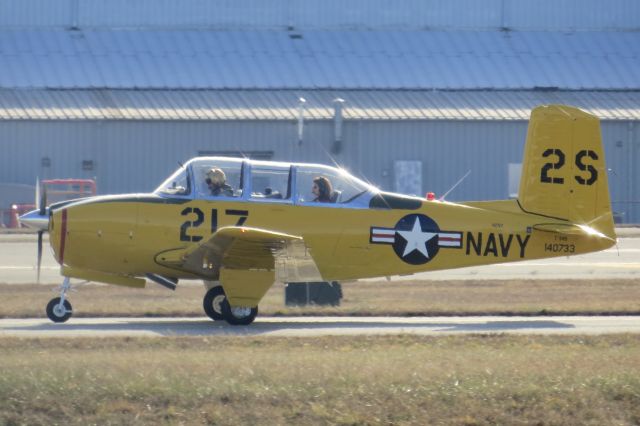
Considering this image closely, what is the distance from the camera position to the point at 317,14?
43.7 m

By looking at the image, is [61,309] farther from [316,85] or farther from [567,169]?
[316,85]

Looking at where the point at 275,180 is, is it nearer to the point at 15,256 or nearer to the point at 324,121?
the point at 15,256

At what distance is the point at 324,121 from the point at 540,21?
1148 centimetres

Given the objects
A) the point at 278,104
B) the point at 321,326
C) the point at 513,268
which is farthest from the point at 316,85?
the point at 321,326

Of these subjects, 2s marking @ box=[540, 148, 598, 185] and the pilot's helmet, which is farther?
2s marking @ box=[540, 148, 598, 185]

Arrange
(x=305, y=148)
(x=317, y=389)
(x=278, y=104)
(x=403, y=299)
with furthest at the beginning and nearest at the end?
(x=278, y=104)
(x=305, y=148)
(x=403, y=299)
(x=317, y=389)

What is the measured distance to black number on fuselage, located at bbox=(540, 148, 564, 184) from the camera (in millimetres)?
14992

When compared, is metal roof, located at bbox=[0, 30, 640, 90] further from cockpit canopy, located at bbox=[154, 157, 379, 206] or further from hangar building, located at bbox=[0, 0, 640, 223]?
cockpit canopy, located at bbox=[154, 157, 379, 206]

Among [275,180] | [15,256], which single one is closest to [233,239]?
[275,180]

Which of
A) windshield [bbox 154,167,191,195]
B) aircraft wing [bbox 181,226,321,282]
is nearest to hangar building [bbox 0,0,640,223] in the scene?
windshield [bbox 154,167,191,195]

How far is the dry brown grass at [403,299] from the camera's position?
15977 millimetres

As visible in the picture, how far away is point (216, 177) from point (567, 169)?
490 cm

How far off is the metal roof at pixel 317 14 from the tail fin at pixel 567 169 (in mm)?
28998

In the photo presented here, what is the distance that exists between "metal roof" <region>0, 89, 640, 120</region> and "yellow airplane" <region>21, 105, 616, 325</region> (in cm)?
2388
